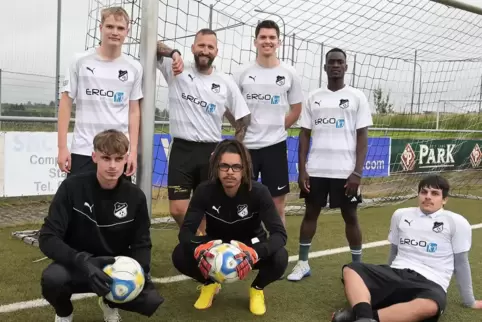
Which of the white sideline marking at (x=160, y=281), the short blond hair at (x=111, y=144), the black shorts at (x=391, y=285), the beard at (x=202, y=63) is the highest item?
the beard at (x=202, y=63)

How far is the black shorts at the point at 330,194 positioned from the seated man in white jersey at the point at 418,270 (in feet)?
1.80

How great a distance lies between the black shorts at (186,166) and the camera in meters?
3.83

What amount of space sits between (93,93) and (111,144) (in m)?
0.72

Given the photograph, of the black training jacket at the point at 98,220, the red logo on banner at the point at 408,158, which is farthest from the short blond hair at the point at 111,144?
the red logo on banner at the point at 408,158

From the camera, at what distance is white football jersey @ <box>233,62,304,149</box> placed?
13.3 ft

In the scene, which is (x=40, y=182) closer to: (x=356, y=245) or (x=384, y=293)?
(x=356, y=245)

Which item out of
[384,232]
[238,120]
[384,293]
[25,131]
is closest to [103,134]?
[238,120]

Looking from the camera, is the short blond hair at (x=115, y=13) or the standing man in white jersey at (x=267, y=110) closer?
the short blond hair at (x=115, y=13)

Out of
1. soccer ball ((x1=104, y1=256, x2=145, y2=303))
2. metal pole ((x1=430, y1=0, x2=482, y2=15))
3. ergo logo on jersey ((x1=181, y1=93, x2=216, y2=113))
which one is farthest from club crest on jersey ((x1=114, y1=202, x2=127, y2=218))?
metal pole ((x1=430, y1=0, x2=482, y2=15))

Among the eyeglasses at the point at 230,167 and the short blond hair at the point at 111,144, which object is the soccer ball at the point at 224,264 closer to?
the eyeglasses at the point at 230,167

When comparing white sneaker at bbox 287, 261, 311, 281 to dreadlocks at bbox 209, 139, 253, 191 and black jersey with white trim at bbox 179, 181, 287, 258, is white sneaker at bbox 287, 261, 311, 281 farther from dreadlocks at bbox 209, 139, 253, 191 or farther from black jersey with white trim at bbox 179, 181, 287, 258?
dreadlocks at bbox 209, 139, 253, 191

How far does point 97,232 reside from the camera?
9.46 feet

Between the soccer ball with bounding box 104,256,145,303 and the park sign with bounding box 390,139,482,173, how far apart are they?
7296mm

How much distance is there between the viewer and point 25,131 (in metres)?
5.72
